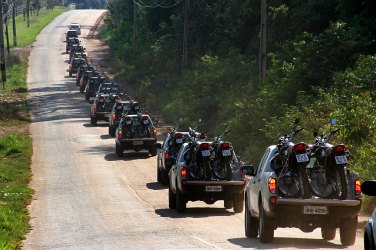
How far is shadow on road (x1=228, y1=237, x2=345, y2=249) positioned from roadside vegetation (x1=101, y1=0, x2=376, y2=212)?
5.23m

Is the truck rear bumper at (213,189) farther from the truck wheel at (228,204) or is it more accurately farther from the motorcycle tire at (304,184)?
the motorcycle tire at (304,184)

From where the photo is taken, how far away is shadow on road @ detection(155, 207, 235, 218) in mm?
24016

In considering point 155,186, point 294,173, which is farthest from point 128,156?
point 294,173

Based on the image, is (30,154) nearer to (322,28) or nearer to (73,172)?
(73,172)

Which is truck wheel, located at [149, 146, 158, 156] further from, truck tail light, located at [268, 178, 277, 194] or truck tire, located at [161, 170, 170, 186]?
truck tail light, located at [268, 178, 277, 194]

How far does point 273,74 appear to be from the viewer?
4228 cm

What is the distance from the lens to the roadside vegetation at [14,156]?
22.3m

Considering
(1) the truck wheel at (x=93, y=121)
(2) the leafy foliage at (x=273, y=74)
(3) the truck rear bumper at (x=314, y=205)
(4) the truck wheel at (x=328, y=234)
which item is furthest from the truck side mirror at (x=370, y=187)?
(1) the truck wheel at (x=93, y=121)

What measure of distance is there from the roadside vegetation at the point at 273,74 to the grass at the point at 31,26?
169 ft

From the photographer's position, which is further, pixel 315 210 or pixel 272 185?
pixel 272 185

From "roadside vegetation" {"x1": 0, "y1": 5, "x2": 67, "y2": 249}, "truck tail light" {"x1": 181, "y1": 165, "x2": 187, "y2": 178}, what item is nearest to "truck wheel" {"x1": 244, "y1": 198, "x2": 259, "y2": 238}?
"roadside vegetation" {"x1": 0, "y1": 5, "x2": 67, "y2": 249}

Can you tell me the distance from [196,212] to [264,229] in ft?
24.4

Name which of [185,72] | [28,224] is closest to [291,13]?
[185,72]

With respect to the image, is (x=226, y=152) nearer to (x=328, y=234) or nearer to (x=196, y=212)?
(x=196, y=212)
